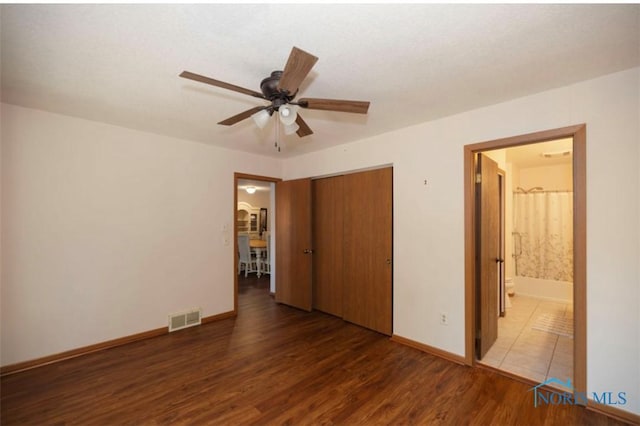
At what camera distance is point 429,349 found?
2.99 metres

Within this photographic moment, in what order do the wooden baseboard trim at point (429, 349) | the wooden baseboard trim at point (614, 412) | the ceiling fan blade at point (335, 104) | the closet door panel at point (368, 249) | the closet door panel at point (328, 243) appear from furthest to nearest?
the closet door panel at point (328, 243) → the closet door panel at point (368, 249) → the wooden baseboard trim at point (429, 349) → the wooden baseboard trim at point (614, 412) → the ceiling fan blade at point (335, 104)

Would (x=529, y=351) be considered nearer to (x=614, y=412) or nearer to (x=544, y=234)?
(x=614, y=412)

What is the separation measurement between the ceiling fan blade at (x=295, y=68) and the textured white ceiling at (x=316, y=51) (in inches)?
9.8

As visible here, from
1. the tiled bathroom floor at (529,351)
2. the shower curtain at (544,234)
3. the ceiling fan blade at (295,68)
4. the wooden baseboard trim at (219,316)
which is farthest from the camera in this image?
the shower curtain at (544,234)

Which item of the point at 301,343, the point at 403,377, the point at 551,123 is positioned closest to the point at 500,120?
the point at 551,123

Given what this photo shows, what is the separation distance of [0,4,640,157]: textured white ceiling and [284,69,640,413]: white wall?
203 mm

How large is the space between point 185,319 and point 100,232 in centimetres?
148

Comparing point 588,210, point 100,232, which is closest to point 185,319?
point 100,232

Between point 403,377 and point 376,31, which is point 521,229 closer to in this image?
point 403,377

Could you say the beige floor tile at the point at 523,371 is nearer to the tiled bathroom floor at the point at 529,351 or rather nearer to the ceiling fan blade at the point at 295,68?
the tiled bathroom floor at the point at 529,351

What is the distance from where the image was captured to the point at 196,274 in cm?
381

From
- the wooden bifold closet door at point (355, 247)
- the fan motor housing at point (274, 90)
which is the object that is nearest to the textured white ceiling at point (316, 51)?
the fan motor housing at point (274, 90)

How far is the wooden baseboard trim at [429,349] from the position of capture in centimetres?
279

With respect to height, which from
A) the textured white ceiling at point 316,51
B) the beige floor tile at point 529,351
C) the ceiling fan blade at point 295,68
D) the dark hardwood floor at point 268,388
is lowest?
the dark hardwood floor at point 268,388
